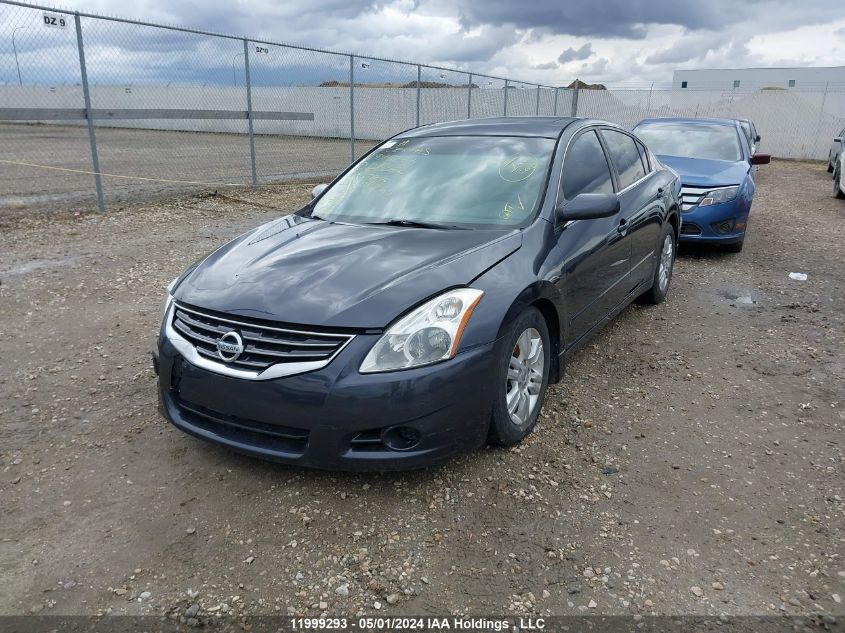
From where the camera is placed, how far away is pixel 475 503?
2.87 metres

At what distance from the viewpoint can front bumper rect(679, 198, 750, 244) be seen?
7.32m

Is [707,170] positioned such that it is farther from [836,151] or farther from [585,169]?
[836,151]

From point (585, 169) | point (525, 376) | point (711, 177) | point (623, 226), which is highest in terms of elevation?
point (585, 169)

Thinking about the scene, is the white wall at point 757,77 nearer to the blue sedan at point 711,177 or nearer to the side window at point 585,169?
the blue sedan at point 711,177

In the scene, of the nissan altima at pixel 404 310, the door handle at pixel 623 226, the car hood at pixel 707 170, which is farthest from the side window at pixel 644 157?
the car hood at pixel 707 170

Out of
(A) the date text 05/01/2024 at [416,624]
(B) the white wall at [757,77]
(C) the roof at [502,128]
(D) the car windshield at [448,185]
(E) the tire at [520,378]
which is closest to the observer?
(A) the date text 05/01/2024 at [416,624]

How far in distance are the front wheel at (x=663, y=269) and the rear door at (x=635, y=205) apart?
235mm

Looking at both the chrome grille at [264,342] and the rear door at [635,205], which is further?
the rear door at [635,205]

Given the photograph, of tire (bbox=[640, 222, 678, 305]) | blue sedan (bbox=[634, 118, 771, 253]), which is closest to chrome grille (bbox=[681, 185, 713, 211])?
blue sedan (bbox=[634, 118, 771, 253])

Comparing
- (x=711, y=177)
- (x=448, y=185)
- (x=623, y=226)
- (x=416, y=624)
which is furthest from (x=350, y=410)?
(x=711, y=177)

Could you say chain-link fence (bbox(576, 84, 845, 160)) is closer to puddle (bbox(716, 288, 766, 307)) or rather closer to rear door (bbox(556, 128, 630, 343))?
puddle (bbox(716, 288, 766, 307))

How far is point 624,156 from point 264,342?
350 centimetres

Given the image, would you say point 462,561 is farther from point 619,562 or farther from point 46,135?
point 46,135

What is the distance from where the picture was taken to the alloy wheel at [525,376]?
313cm
